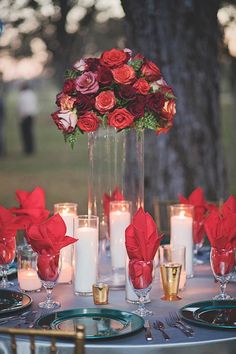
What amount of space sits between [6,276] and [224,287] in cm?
93

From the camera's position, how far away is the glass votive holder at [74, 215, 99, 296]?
3344mm

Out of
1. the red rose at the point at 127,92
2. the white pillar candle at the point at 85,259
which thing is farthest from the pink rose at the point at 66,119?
the white pillar candle at the point at 85,259

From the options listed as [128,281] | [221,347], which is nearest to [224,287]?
[128,281]

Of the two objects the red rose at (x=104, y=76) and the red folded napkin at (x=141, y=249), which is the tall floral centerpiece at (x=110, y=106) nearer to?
the red rose at (x=104, y=76)

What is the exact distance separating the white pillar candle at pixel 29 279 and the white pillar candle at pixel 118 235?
1.38 ft

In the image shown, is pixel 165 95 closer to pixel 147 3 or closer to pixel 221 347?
pixel 221 347

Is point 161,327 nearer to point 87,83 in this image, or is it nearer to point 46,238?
point 46,238

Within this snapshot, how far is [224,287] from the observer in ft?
10.7

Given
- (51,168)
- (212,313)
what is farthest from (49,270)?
(51,168)

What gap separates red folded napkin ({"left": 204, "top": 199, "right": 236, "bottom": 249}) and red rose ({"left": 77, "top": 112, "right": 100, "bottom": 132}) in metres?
0.62

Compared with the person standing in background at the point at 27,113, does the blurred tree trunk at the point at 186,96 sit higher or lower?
lower

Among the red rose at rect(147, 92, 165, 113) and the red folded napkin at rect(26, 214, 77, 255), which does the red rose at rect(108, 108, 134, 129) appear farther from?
the red folded napkin at rect(26, 214, 77, 255)

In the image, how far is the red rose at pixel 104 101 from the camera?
3479mm

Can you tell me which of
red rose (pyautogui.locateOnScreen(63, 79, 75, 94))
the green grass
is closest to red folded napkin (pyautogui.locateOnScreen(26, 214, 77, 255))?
red rose (pyautogui.locateOnScreen(63, 79, 75, 94))
